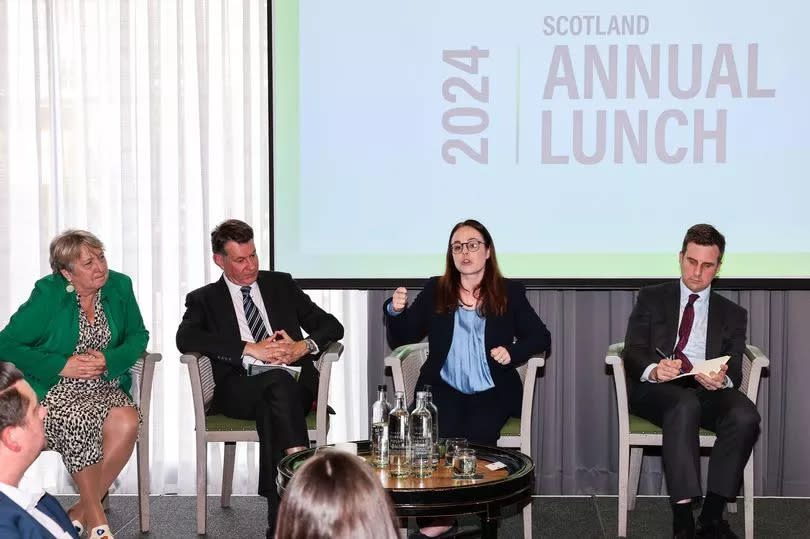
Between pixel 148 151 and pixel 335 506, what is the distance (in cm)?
395

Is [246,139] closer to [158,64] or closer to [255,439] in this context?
[158,64]

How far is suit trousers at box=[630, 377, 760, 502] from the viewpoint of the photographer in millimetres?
3869

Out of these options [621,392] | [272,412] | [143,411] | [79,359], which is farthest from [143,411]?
[621,392]

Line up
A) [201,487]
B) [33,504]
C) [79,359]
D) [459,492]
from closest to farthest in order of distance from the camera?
1. [33,504]
2. [459,492]
3. [79,359]
4. [201,487]

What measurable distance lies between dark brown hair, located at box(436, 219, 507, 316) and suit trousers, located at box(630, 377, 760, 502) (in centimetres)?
77

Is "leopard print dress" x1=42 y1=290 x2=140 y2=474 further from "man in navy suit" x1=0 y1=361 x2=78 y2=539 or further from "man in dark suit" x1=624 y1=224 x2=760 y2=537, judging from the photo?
"man in dark suit" x1=624 y1=224 x2=760 y2=537

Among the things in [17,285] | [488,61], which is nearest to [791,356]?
[488,61]

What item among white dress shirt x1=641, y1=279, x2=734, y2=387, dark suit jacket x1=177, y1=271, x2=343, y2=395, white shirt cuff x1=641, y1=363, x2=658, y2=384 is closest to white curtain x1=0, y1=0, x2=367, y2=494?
dark suit jacket x1=177, y1=271, x2=343, y2=395

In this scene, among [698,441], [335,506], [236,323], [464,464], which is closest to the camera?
[335,506]

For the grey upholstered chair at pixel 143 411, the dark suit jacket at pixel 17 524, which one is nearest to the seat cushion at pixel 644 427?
the grey upholstered chair at pixel 143 411

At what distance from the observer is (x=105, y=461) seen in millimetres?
4062

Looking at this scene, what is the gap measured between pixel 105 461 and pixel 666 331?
7.68 feet

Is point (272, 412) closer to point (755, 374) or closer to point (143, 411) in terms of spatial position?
point (143, 411)

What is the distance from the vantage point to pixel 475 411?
408 cm
